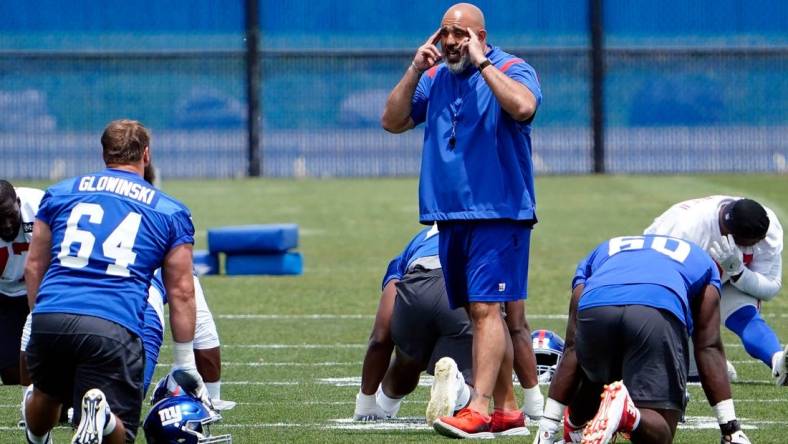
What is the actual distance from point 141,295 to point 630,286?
2163 millimetres

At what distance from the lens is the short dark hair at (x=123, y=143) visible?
23.5 ft

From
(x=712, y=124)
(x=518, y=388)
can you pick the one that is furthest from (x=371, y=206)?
(x=518, y=388)

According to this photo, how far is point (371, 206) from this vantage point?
85.8 ft

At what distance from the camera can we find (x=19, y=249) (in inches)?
363

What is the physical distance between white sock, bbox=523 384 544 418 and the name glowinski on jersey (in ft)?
8.70

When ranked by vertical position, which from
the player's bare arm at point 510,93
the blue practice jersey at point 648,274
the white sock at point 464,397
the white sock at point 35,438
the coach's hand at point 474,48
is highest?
the coach's hand at point 474,48

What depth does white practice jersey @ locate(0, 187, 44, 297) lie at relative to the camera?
9000 millimetres

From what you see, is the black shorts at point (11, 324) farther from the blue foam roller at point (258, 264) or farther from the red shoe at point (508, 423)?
the blue foam roller at point (258, 264)

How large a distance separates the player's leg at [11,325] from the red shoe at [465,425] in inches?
125

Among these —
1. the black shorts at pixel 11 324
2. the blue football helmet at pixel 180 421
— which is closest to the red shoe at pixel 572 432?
the blue football helmet at pixel 180 421

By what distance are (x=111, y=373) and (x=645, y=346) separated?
2.32m

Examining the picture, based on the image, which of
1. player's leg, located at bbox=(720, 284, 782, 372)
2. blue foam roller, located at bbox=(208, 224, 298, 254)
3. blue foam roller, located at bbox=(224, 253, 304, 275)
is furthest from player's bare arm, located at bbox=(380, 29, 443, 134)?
blue foam roller, located at bbox=(224, 253, 304, 275)

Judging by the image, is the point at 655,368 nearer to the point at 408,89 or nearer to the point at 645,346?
the point at 645,346

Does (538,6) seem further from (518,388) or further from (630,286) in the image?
(630,286)
